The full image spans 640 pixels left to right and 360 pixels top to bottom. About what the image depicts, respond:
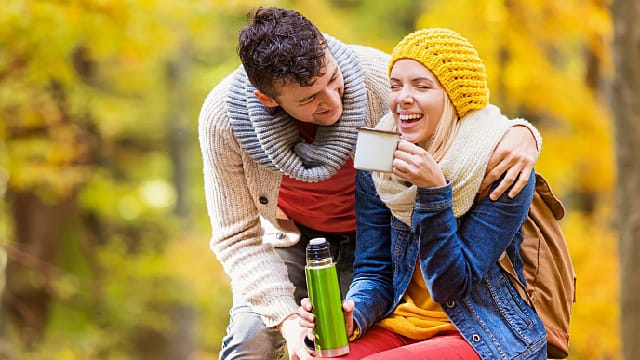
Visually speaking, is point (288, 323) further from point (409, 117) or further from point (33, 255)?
point (33, 255)

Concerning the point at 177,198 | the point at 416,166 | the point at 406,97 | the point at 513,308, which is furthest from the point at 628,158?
the point at 177,198

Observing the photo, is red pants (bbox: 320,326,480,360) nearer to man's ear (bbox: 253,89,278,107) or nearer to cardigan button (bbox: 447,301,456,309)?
cardigan button (bbox: 447,301,456,309)

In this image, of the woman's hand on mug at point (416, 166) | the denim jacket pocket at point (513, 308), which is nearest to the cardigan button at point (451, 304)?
the denim jacket pocket at point (513, 308)

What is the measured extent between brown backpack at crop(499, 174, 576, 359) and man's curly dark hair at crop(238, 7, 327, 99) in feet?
2.35

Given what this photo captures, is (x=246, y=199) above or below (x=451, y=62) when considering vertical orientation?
below

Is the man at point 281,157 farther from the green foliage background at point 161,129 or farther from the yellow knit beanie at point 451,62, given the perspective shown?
the green foliage background at point 161,129

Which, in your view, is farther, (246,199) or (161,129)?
(161,129)

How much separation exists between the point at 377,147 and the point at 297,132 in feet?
1.65

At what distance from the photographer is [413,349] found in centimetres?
227

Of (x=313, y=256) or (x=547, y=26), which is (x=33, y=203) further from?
(x=313, y=256)

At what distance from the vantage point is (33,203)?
8.36 metres

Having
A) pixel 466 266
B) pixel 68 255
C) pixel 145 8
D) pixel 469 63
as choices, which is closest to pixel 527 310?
pixel 466 266

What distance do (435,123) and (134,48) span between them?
411 cm

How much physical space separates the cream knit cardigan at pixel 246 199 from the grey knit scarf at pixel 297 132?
0.07m
